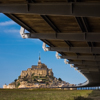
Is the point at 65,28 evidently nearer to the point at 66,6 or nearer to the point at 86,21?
the point at 86,21

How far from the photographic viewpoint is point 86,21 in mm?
18875

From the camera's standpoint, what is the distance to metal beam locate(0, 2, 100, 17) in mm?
14758

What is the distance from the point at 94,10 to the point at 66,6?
1674 millimetres

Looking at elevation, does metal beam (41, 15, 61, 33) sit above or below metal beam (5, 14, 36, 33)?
below

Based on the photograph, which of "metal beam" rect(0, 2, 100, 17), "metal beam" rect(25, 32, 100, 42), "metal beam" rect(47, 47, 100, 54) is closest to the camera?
"metal beam" rect(0, 2, 100, 17)

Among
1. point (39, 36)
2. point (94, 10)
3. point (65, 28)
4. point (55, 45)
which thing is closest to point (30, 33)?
point (39, 36)

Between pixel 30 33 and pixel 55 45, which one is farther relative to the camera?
pixel 55 45

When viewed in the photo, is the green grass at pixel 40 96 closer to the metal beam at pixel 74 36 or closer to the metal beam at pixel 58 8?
the metal beam at pixel 74 36

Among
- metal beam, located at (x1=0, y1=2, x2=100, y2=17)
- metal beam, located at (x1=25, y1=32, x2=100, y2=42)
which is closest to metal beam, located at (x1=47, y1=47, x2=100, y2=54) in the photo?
metal beam, located at (x1=25, y1=32, x2=100, y2=42)

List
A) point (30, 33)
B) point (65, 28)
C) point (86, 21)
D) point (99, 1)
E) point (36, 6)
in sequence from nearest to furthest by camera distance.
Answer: point (99, 1), point (36, 6), point (86, 21), point (65, 28), point (30, 33)

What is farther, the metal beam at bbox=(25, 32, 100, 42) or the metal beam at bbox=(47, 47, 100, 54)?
the metal beam at bbox=(47, 47, 100, 54)

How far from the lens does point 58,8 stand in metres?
15.1

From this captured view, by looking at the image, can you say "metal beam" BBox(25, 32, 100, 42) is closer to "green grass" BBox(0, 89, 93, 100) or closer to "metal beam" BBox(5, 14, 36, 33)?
"metal beam" BBox(5, 14, 36, 33)

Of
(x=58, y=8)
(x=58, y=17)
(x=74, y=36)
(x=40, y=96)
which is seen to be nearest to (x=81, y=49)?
(x=40, y=96)
